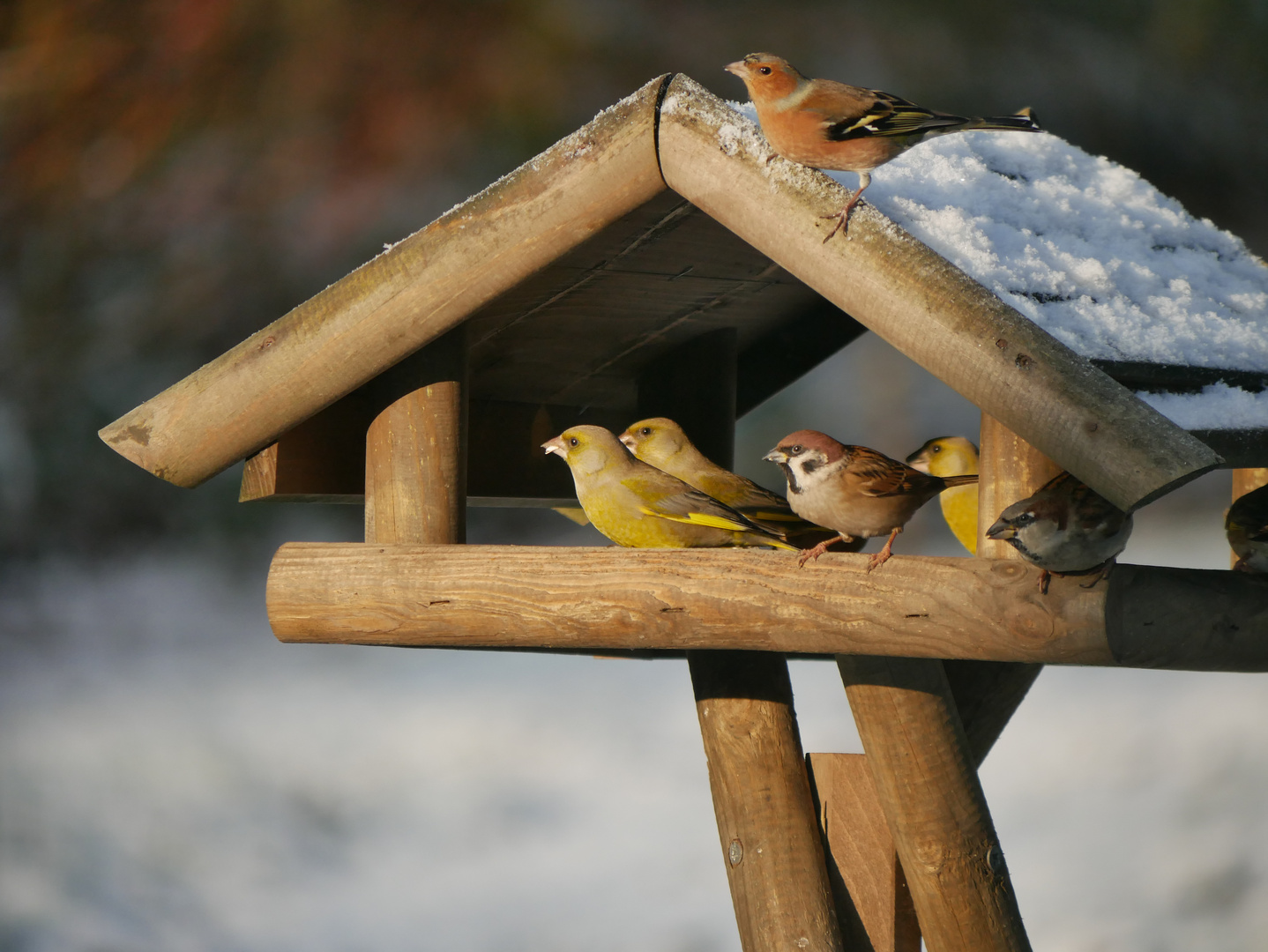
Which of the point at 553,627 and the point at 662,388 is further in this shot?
the point at 662,388

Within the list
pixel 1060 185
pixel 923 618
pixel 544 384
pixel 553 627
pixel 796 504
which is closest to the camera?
pixel 923 618

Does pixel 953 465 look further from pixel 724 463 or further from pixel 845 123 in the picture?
pixel 845 123

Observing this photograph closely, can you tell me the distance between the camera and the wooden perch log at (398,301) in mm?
1646

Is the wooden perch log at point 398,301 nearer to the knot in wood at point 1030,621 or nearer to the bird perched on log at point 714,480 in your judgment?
the bird perched on log at point 714,480

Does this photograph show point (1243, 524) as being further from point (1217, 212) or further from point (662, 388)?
point (1217, 212)

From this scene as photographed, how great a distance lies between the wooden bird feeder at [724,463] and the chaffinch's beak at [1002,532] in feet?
0.13

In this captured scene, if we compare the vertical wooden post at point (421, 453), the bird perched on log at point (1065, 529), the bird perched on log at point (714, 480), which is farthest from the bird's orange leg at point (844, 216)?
the vertical wooden post at point (421, 453)

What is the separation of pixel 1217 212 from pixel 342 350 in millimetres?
3557

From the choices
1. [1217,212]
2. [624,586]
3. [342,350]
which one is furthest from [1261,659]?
[1217,212]

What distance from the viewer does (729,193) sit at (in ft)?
5.20

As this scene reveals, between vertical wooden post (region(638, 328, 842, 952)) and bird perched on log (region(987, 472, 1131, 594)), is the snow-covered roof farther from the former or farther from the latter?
vertical wooden post (region(638, 328, 842, 952))

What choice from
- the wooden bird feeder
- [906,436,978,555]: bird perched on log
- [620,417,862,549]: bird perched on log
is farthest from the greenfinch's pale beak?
the wooden bird feeder

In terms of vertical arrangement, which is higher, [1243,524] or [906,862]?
[1243,524]

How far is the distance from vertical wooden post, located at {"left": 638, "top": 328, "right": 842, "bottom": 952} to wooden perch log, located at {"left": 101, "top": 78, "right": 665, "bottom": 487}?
80cm
